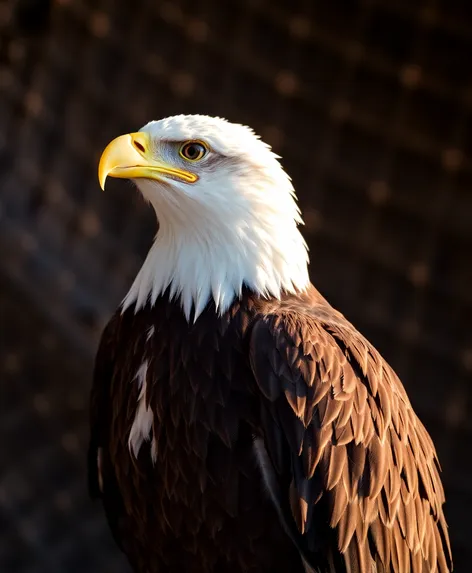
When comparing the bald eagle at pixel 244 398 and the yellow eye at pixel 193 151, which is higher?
the yellow eye at pixel 193 151

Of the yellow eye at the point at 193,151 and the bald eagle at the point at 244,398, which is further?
the yellow eye at the point at 193,151

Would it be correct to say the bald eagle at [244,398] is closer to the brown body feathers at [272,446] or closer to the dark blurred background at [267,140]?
the brown body feathers at [272,446]

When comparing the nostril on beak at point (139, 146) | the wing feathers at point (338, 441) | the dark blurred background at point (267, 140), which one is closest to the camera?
the wing feathers at point (338, 441)

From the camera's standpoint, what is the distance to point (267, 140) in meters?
4.07

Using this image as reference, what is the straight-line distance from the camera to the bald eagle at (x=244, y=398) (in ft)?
7.13

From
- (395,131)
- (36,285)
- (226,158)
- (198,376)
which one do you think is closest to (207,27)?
(395,131)

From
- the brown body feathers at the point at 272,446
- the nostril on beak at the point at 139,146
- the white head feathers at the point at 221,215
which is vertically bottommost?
the brown body feathers at the point at 272,446

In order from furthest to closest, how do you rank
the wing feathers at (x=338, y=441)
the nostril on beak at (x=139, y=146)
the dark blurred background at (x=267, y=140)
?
1. the dark blurred background at (x=267, y=140)
2. the nostril on beak at (x=139, y=146)
3. the wing feathers at (x=338, y=441)

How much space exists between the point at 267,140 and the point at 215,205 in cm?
184

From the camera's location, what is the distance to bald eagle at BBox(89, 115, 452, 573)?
2172mm

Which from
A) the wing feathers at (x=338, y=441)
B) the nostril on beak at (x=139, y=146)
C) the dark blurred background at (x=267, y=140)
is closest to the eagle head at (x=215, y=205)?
the nostril on beak at (x=139, y=146)

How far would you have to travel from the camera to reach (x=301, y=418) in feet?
7.03

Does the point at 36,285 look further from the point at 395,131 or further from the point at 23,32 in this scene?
the point at 395,131

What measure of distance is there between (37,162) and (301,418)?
2.67 m
